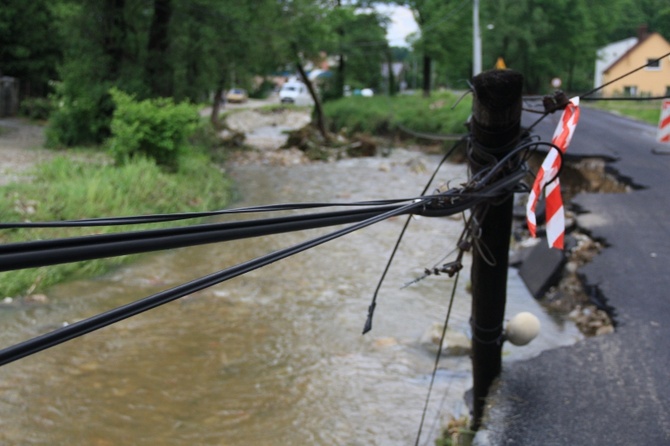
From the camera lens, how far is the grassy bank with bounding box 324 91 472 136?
3009 centimetres

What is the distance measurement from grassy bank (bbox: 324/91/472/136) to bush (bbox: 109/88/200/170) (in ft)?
44.1

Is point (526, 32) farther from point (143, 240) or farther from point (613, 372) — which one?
point (143, 240)

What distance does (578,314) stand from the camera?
822 centimetres

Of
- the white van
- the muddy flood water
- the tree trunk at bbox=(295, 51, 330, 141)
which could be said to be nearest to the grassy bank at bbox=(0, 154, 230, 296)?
the muddy flood water

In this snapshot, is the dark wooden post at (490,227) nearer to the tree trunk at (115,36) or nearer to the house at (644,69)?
the tree trunk at (115,36)

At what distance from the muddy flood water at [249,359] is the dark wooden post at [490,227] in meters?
1.17

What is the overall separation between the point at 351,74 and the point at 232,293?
130ft

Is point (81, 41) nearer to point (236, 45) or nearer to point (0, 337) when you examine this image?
point (236, 45)

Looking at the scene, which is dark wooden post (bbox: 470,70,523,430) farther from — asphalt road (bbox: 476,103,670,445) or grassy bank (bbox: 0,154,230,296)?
grassy bank (bbox: 0,154,230,296)

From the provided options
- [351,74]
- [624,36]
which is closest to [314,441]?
[351,74]

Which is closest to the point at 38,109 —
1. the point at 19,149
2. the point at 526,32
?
the point at 19,149

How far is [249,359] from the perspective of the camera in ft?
25.8

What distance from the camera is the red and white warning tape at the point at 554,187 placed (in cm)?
374

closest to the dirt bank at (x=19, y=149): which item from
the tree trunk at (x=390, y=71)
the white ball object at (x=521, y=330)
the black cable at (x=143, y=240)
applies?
the white ball object at (x=521, y=330)
